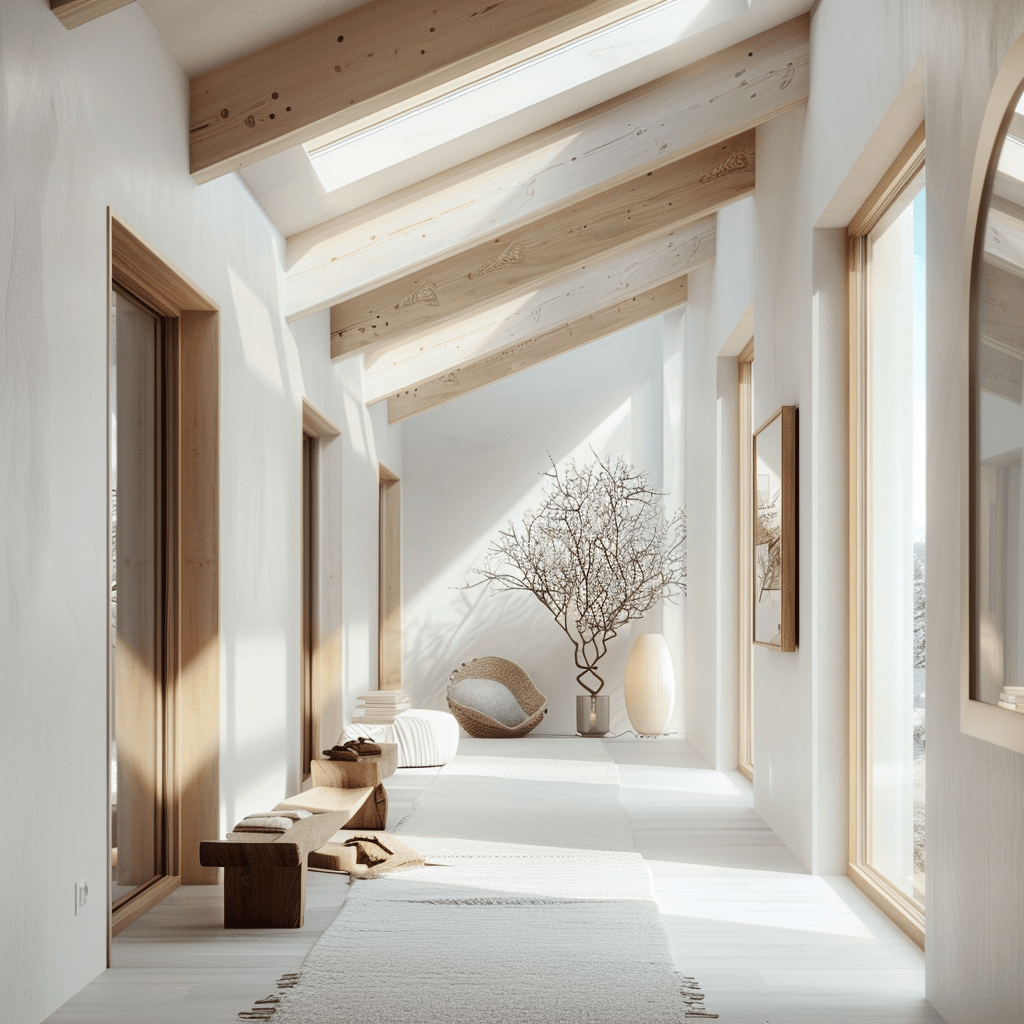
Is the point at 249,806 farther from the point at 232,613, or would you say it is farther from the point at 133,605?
the point at 133,605

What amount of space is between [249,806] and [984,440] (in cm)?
320

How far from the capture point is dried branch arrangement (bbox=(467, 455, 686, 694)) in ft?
29.0

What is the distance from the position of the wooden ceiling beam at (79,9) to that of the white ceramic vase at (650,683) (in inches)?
257

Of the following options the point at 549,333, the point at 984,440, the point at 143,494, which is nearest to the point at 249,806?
the point at 143,494

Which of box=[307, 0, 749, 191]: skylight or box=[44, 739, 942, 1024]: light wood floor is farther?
box=[307, 0, 749, 191]: skylight

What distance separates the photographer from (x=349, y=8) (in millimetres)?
3572

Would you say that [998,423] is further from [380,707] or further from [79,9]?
[380,707]

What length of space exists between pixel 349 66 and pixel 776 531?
8.51 ft

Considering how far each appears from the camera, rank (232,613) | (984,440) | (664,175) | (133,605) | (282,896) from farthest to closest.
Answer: (664,175)
(232,613)
(133,605)
(282,896)
(984,440)

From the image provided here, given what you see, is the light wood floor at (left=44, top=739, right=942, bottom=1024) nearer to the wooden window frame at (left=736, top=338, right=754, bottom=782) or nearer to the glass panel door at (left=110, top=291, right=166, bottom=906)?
the glass panel door at (left=110, top=291, right=166, bottom=906)

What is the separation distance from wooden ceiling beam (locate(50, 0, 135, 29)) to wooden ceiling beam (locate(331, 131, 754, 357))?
11.5 feet

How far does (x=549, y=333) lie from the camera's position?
8430mm

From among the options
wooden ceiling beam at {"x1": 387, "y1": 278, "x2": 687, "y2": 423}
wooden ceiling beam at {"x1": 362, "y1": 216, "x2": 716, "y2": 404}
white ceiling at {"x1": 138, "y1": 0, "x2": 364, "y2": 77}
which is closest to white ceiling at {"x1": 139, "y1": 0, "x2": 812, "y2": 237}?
white ceiling at {"x1": 138, "y1": 0, "x2": 364, "y2": 77}

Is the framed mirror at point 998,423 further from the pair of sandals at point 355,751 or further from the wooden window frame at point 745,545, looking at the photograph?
the wooden window frame at point 745,545
